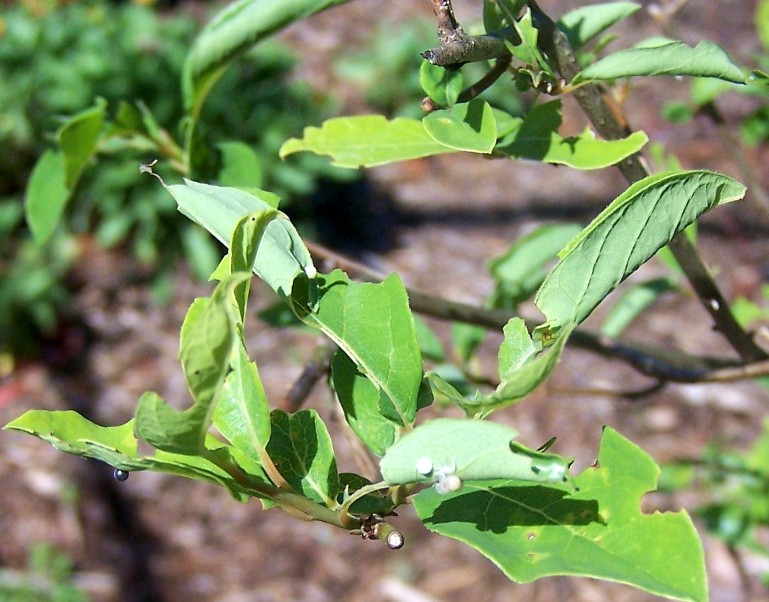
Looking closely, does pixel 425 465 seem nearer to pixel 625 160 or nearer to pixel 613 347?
pixel 625 160

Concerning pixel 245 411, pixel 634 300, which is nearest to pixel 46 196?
pixel 245 411

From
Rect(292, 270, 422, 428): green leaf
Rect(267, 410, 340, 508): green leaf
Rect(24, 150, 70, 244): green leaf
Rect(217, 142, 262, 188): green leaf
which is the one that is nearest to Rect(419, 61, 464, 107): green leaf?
Rect(292, 270, 422, 428): green leaf

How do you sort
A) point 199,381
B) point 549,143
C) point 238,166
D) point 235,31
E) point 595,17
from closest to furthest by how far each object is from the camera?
point 199,381, point 549,143, point 595,17, point 235,31, point 238,166

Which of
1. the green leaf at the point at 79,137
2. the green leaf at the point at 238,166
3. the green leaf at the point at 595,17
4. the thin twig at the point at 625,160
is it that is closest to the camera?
the thin twig at the point at 625,160

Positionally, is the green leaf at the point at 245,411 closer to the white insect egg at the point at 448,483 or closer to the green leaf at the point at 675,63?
the white insect egg at the point at 448,483

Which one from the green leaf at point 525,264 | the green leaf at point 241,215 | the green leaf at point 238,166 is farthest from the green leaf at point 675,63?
the green leaf at point 525,264

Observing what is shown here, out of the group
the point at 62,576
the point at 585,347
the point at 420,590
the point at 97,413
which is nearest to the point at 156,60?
the point at 97,413

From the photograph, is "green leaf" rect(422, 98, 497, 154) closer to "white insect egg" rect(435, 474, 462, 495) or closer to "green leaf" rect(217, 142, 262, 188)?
"white insect egg" rect(435, 474, 462, 495)
